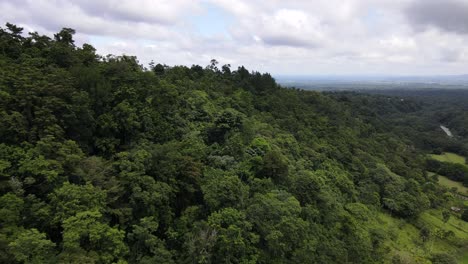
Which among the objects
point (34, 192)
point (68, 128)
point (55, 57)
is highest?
point (55, 57)

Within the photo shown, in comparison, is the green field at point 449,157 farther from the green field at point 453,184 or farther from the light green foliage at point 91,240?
the light green foliage at point 91,240

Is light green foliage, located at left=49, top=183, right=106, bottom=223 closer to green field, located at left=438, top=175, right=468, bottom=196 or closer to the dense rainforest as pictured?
the dense rainforest

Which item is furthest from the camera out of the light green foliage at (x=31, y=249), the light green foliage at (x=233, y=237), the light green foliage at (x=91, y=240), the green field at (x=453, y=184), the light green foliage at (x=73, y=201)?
the green field at (x=453, y=184)

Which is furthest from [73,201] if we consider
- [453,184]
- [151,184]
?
[453,184]

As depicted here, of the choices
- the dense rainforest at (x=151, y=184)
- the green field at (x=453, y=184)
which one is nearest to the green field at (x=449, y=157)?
the green field at (x=453, y=184)

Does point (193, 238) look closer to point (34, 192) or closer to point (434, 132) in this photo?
point (34, 192)

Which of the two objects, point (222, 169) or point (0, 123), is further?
point (222, 169)

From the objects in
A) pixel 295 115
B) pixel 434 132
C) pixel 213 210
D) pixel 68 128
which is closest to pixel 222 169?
pixel 213 210
